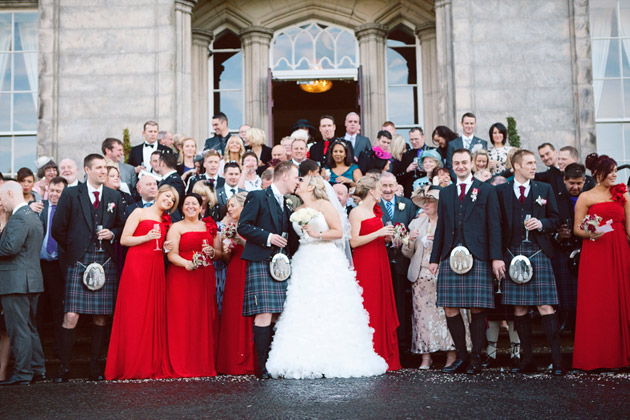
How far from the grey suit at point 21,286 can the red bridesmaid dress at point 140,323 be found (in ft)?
2.52

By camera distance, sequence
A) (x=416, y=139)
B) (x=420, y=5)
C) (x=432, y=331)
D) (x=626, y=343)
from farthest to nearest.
A: (x=420, y=5) < (x=416, y=139) < (x=432, y=331) < (x=626, y=343)

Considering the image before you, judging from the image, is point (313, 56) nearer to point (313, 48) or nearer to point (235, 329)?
point (313, 48)

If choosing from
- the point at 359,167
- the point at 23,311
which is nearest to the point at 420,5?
the point at 359,167

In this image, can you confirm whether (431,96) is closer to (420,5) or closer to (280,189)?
(420,5)

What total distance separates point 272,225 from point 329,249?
583mm

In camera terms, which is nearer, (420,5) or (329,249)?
(329,249)

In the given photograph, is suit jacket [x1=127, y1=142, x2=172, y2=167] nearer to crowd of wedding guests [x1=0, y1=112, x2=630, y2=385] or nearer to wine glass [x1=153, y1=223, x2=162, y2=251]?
crowd of wedding guests [x1=0, y1=112, x2=630, y2=385]

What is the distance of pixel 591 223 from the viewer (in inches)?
287

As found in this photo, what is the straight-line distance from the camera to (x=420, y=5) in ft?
46.8

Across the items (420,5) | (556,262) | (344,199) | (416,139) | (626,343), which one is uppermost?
(420,5)

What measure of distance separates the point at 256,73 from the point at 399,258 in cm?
689

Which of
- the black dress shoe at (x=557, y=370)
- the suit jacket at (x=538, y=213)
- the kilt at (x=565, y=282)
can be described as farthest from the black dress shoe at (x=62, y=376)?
the kilt at (x=565, y=282)

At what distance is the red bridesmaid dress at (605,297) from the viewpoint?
23.6 ft

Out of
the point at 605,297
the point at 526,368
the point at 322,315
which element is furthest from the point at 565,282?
the point at 322,315
